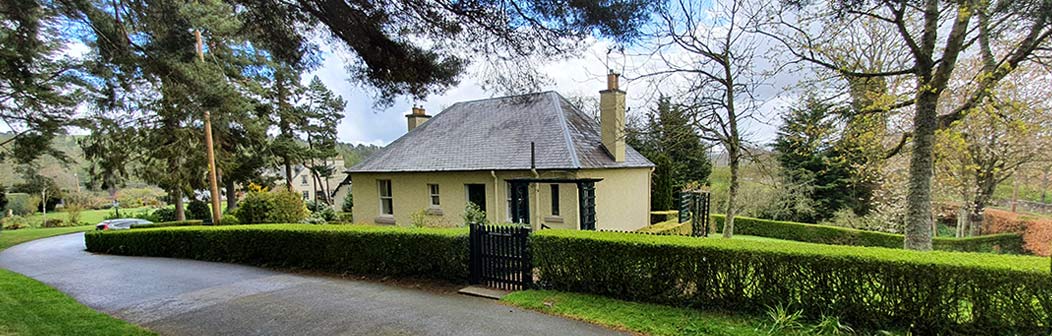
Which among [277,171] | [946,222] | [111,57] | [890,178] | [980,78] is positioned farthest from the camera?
[277,171]

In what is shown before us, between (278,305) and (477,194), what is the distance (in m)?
8.20

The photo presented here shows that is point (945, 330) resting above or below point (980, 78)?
A: below

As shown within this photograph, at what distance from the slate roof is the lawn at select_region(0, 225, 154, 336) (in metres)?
9.30

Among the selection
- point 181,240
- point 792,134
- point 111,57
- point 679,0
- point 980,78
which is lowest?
point 181,240

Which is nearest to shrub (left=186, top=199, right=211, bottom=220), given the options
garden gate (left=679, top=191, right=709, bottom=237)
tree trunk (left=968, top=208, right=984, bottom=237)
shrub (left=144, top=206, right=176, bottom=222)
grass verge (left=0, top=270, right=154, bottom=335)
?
shrub (left=144, top=206, right=176, bottom=222)

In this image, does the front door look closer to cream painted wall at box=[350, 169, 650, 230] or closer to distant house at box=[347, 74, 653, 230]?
distant house at box=[347, 74, 653, 230]

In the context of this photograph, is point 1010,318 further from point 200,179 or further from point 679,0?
point 200,179

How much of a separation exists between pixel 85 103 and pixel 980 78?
76.8 feet

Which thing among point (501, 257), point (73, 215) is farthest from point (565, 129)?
point (73, 215)

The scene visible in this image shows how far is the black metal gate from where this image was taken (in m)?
7.48

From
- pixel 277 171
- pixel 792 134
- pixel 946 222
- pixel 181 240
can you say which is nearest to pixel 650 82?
pixel 792 134

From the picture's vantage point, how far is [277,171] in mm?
30266

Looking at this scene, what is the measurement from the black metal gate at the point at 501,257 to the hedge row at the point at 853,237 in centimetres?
1696

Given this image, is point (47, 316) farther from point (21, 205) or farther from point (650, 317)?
point (21, 205)
